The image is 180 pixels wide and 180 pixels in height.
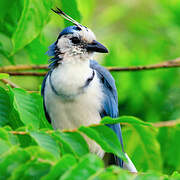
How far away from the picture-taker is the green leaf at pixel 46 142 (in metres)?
2.11

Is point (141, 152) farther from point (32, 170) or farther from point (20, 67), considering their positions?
point (32, 170)

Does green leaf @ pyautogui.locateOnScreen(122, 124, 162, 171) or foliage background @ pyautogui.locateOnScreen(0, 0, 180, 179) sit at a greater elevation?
foliage background @ pyautogui.locateOnScreen(0, 0, 180, 179)

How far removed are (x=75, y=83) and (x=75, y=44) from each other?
0.37 meters

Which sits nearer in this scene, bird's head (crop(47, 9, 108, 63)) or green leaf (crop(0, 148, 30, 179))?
green leaf (crop(0, 148, 30, 179))

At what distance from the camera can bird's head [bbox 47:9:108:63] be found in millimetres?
3414

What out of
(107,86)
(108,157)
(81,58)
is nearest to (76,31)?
(81,58)

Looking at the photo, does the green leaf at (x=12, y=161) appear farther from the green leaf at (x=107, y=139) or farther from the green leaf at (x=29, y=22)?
the green leaf at (x=29, y=22)

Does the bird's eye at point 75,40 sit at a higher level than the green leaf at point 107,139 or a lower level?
higher

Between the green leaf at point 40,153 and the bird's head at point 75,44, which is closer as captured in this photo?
the green leaf at point 40,153

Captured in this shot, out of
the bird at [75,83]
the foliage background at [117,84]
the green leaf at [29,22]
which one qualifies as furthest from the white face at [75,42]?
the green leaf at [29,22]

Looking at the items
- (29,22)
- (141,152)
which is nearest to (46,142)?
(29,22)

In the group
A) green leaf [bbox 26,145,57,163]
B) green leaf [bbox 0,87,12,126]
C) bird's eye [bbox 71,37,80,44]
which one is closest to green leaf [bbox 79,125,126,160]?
green leaf [bbox 26,145,57,163]

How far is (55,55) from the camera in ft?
11.2

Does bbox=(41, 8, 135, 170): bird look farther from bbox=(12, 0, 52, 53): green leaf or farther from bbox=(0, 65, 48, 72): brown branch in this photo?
bbox=(12, 0, 52, 53): green leaf
